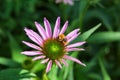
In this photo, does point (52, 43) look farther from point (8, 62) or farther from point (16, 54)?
point (16, 54)

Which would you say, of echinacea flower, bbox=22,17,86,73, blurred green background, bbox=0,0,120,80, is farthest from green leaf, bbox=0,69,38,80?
blurred green background, bbox=0,0,120,80

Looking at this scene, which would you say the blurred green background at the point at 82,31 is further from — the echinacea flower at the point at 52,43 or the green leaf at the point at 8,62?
the echinacea flower at the point at 52,43

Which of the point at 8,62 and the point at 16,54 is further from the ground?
the point at 16,54

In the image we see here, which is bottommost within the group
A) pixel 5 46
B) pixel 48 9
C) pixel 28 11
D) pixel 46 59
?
pixel 46 59

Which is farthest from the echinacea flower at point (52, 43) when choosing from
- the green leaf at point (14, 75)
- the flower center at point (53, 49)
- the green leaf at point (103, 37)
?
the green leaf at point (103, 37)

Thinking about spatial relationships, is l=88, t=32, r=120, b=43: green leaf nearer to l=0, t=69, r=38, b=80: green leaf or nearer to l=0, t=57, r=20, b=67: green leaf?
l=0, t=57, r=20, b=67: green leaf

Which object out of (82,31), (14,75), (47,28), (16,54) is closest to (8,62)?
(16,54)

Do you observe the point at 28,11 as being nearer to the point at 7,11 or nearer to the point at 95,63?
the point at 7,11

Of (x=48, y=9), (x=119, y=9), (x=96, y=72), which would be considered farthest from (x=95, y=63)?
(x=48, y=9)

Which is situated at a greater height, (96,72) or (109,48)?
(109,48)
